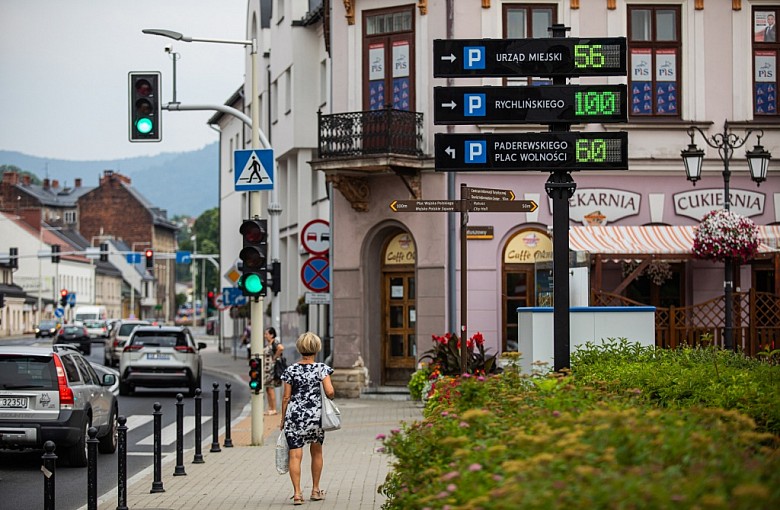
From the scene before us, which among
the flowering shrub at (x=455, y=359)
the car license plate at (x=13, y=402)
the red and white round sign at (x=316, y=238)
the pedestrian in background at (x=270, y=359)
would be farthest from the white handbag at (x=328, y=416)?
the red and white round sign at (x=316, y=238)

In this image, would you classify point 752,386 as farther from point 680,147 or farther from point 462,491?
point 680,147

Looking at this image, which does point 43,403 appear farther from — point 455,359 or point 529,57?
point 529,57

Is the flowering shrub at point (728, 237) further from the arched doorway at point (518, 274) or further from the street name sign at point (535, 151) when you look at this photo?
the street name sign at point (535, 151)

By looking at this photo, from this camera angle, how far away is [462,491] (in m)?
5.62

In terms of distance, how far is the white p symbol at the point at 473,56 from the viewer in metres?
11.7

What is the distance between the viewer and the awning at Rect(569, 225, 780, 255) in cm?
2473

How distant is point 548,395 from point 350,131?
18.9 m

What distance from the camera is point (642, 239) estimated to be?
83.8 feet

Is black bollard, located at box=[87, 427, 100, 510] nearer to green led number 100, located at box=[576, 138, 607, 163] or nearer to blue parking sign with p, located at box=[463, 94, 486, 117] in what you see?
blue parking sign with p, located at box=[463, 94, 486, 117]

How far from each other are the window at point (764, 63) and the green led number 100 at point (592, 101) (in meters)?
16.2

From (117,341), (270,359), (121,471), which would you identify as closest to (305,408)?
(121,471)

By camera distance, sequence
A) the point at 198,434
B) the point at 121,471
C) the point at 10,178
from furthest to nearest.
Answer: the point at 10,178, the point at 198,434, the point at 121,471

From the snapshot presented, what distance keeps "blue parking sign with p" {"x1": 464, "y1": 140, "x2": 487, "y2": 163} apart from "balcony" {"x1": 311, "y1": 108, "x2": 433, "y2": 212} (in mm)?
14400

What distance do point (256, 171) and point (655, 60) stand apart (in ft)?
Result: 36.0
